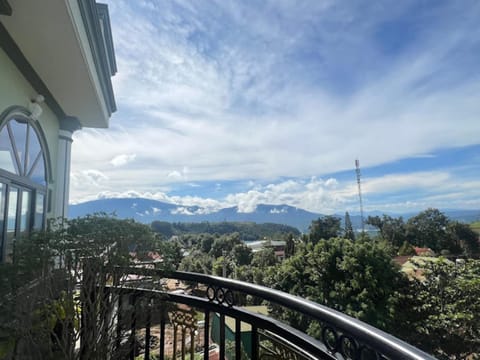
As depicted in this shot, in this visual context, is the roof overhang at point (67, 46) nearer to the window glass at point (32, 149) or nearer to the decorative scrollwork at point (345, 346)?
the window glass at point (32, 149)

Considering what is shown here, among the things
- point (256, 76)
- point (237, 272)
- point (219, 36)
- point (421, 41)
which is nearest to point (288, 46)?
point (256, 76)

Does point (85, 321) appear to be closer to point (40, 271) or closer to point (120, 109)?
point (40, 271)

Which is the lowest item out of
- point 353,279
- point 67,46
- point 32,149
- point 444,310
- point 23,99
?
point 444,310

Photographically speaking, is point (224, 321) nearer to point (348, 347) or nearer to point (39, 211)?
point (348, 347)

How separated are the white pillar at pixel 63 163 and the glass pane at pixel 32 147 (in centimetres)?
72

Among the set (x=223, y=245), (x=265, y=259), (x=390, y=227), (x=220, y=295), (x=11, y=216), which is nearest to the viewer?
(x=220, y=295)

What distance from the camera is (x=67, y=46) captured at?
8.55ft

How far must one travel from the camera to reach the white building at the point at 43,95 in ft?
7.71

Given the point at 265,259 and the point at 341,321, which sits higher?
the point at 341,321

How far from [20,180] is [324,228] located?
22643mm

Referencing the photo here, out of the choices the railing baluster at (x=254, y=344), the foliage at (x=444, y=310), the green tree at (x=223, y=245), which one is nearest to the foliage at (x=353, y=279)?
the foliage at (x=444, y=310)

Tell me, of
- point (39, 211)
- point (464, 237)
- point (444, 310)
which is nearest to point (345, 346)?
point (39, 211)

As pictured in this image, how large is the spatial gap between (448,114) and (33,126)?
9.84 meters

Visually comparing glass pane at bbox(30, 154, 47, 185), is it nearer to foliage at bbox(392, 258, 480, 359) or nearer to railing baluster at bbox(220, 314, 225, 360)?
railing baluster at bbox(220, 314, 225, 360)
